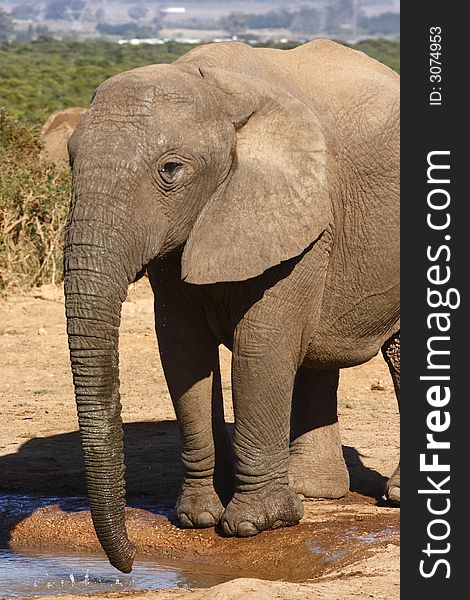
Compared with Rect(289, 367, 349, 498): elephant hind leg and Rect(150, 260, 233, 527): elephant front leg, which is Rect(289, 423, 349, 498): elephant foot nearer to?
Rect(289, 367, 349, 498): elephant hind leg

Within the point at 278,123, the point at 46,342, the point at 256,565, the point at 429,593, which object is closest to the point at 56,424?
the point at 46,342

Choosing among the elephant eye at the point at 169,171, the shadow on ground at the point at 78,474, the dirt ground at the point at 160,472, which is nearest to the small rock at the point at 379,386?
the dirt ground at the point at 160,472

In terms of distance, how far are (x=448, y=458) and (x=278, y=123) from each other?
1.71m

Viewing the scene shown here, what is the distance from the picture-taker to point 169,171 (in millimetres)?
5977

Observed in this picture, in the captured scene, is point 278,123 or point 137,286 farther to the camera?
point 137,286

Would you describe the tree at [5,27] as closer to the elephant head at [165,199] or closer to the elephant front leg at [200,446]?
the elephant front leg at [200,446]

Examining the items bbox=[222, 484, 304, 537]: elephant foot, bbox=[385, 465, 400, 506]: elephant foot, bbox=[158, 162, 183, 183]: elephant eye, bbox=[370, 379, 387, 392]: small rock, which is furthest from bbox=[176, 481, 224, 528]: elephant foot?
bbox=[370, 379, 387, 392]: small rock

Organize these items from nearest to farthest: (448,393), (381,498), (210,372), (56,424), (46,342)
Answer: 1. (448,393)
2. (210,372)
3. (381,498)
4. (56,424)
5. (46,342)

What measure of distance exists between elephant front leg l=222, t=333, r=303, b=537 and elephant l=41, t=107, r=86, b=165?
8714mm

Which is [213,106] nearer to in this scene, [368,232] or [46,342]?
[368,232]

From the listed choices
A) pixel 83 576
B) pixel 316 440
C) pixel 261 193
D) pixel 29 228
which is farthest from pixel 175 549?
pixel 29 228

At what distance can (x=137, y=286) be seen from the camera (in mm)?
13844

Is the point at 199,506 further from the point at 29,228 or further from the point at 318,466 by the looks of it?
the point at 29,228

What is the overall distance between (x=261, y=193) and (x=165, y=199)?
0.55 m
